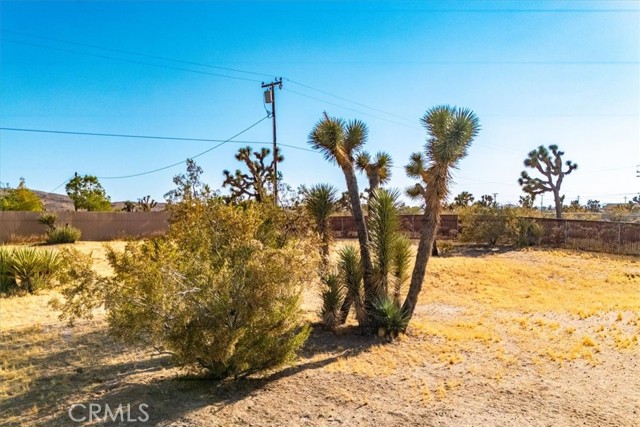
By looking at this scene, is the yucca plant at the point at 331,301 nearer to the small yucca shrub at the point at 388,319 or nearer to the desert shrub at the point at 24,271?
the small yucca shrub at the point at 388,319

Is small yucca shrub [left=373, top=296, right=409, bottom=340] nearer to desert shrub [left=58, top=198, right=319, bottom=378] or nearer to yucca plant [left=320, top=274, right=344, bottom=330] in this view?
yucca plant [left=320, top=274, right=344, bottom=330]

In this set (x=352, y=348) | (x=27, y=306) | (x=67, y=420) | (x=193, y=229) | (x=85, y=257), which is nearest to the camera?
(x=67, y=420)

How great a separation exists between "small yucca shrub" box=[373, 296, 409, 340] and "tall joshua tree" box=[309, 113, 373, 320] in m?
0.40

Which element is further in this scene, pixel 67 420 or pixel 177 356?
pixel 177 356

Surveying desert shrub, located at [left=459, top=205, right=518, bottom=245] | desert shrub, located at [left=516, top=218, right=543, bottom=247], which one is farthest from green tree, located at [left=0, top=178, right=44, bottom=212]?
desert shrub, located at [left=516, top=218, right=543, bottom=247]

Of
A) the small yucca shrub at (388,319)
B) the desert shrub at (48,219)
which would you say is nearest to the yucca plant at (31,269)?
the small yucca shrub at (388,319)

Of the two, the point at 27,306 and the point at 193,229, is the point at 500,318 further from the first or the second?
the point at 27,306

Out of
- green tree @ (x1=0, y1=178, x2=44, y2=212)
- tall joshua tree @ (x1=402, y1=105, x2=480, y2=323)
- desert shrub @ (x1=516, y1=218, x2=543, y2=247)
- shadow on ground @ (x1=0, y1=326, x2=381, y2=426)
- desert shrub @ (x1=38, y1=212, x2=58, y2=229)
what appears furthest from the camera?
green tree @ (x1=0, y1=178, x2=44, y2=212)

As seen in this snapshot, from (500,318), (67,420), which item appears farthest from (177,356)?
(500,318)

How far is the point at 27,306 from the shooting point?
10.7 metres

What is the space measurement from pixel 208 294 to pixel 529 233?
26778 mm

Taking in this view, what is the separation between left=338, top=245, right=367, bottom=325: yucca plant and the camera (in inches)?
380

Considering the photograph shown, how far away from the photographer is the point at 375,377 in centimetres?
673

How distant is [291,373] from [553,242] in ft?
84.8
